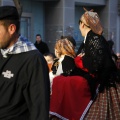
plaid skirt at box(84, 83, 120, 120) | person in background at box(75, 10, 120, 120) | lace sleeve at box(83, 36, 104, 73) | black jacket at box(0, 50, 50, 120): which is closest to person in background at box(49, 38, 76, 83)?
person in background at box(75, 10, 120, 120)

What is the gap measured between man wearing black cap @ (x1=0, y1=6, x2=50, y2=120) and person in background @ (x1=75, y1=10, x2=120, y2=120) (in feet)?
6.52

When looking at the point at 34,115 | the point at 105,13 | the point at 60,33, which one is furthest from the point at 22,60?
the point at 105,13

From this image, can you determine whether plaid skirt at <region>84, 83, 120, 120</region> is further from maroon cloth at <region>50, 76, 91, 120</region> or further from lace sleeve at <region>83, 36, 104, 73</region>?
lace sleeve at <region>83, 36, 104, 73</region>

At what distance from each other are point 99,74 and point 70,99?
46cm

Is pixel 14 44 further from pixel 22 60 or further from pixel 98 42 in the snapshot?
pixel 98 42

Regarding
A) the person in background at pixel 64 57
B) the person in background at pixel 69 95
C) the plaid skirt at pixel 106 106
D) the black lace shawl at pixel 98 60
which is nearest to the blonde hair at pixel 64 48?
the person in background at pixel 64 57

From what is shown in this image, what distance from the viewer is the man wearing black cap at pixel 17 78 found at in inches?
119

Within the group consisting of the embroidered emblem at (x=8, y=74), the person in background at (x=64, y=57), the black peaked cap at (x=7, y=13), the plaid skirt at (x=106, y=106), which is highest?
the black peaked cap at (x=7, y=13)

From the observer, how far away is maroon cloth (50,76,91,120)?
5.09 meters

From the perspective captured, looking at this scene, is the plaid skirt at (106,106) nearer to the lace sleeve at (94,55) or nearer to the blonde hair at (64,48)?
the lace sleeve at (94,55)

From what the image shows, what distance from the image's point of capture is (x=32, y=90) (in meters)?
3.04

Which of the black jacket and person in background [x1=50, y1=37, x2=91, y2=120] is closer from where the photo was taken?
the black jacket

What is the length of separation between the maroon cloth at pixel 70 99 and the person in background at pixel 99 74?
0.08 meters

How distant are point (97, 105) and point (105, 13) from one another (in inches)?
669
